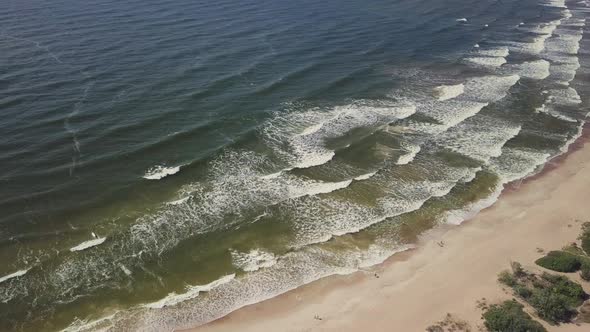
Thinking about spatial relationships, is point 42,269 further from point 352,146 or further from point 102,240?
point 352,146

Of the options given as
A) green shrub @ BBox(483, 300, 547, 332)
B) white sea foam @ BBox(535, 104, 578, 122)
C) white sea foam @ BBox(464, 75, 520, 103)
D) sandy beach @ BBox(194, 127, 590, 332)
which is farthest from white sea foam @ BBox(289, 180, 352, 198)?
white sea foam @ BBox(535, 104, 578, 122)

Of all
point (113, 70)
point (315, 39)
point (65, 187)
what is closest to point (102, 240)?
point (65, 187)

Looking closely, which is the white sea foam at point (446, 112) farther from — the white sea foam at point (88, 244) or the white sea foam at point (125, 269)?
the white sea foam at point (88, 244)

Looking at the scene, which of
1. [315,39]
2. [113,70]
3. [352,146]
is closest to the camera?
[352,146]

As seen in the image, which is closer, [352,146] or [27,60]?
[352,146]

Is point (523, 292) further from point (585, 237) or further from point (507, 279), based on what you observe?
point (585, 237)

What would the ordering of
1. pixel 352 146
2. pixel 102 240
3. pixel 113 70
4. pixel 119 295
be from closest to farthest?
pixel 119 295, pixel 102 240, pixel 352 146, pixel 113 70
